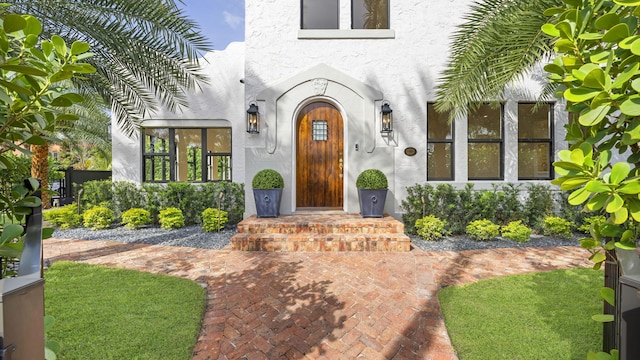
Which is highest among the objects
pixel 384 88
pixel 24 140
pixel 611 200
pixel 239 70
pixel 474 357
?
pixel 239 70

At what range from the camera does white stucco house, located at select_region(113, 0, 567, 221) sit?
671 cm

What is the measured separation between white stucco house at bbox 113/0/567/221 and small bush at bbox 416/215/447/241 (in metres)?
0.81

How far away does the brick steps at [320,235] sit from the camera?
5121 millimetres

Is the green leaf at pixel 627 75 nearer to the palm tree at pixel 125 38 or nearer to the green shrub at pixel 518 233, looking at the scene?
the palm tree at pixel 125 38

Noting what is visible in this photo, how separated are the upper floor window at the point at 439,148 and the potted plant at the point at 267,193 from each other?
408 centimetres

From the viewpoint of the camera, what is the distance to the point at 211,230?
6.75 metres

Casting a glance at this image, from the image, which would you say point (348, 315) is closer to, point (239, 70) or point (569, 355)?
point (569, 355)

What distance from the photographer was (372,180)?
602 cm

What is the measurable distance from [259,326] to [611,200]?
2.94 m

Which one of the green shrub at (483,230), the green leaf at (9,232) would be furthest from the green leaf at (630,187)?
the green shrub at (483,230)

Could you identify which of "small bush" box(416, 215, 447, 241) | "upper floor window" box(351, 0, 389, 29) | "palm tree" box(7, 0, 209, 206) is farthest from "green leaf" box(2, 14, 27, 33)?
"upper floor window" box(351, 0, 389, 29)

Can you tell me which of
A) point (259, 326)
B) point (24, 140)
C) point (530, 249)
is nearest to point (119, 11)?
point (24, 140)

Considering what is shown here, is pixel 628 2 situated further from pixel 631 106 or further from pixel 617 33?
pixel 631 106

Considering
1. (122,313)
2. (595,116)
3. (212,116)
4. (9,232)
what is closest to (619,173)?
(595,116)
